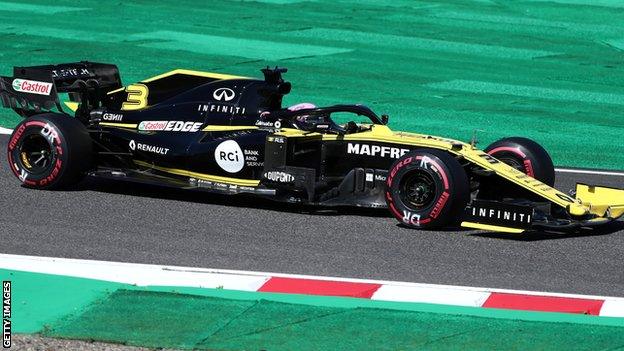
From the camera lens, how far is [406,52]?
2561 cm

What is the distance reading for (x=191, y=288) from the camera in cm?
1084

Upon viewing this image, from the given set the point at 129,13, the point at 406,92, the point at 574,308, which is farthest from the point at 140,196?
the point at 129,13

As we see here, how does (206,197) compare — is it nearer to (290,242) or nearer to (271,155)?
(271,155)

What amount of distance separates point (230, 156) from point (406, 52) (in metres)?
12.4

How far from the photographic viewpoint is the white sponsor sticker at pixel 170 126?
1420cm

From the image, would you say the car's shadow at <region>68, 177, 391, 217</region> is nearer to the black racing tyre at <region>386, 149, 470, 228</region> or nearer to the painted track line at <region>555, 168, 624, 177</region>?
the black racing tyre at <region>386, 149, 470, 228</region>

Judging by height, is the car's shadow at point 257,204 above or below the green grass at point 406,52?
below

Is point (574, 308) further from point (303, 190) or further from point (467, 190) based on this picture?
point (303, 190)

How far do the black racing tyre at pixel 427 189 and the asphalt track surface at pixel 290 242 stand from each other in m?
0.18

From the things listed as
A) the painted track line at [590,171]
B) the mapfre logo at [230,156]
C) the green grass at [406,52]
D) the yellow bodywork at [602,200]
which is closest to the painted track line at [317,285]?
the yellow bodywork at [602,200]

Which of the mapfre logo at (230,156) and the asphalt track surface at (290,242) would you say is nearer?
the asphalt track surface at (290,242)

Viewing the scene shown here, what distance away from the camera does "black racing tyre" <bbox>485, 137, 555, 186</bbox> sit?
13734 millimetres

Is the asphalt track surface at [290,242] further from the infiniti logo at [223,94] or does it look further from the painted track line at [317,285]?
the infiniti logo at [223,94]

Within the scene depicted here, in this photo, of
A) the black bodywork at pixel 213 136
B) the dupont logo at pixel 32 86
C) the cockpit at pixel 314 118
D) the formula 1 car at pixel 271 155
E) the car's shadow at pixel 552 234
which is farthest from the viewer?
the dupont logo at pixel 32 86
